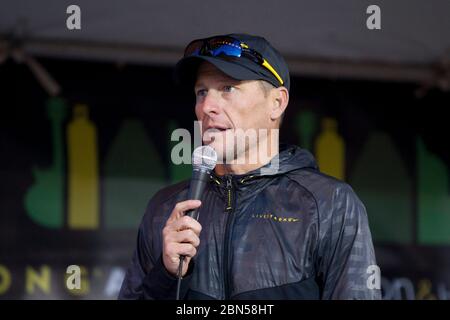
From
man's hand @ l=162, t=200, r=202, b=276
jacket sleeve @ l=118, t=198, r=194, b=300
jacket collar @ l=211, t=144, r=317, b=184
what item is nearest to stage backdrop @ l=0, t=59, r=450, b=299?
jacket sleeve @ l=118, t=198, r=194, b=300

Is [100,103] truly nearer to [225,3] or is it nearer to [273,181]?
[225,3]

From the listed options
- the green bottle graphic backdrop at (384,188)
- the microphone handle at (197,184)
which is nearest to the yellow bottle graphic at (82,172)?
the green bottle graphic backdrop at (384,188)

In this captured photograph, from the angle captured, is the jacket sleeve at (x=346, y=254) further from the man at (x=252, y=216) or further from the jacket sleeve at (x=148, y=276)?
the jacket sleeve at (x=148, y=276)

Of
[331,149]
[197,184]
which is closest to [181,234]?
[197,184]

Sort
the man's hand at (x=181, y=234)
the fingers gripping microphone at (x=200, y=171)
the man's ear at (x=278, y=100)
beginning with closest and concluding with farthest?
1. the man's hand at (x=181, y=234)
2. the fingers gripping microphone at (x=200, y=171)
3. the man's ear at (x=278, y=100)

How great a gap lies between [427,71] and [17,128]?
188cm

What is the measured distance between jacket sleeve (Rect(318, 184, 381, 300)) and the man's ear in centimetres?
27

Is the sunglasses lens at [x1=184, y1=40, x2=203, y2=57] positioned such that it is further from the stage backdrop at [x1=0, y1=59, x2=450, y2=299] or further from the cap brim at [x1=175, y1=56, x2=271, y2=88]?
the stage backdrop at [x1=0, y1=59, x2=450, y2=299]

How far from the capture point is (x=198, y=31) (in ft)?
10.6

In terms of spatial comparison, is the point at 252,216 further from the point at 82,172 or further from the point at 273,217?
the point at 82,172

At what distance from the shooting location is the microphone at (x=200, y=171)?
1.74 metres

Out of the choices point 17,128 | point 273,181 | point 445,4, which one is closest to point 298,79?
point 445,4

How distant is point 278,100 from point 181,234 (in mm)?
501

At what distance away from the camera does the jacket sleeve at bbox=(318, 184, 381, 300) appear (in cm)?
176
